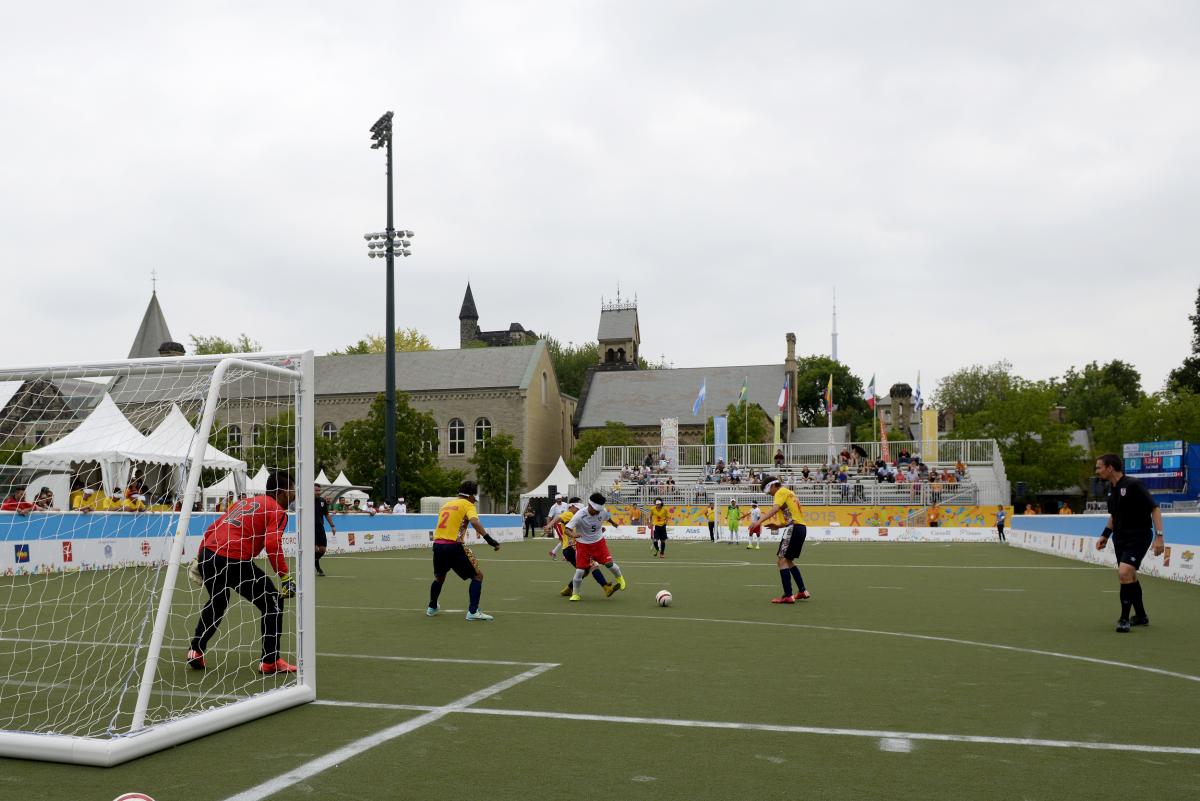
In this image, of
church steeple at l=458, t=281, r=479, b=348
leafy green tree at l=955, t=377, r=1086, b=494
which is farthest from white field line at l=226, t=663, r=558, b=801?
church steeple at l=458, t=281, r=479, b=348

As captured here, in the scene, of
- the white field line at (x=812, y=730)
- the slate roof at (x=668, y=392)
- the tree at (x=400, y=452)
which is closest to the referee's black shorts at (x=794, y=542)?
the white field line at (x=812, y=730)

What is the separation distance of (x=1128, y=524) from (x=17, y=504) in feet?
62.7

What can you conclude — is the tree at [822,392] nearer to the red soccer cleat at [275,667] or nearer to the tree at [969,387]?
the tree at [969,387]

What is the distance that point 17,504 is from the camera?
64.8 ft

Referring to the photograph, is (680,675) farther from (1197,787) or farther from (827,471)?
(827,471)

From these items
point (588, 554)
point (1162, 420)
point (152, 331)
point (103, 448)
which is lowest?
point (588, 554)

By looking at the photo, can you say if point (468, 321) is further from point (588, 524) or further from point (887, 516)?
point (588, 524)

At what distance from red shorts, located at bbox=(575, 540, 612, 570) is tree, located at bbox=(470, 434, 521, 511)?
5786 cm

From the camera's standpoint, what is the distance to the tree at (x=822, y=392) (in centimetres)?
10581

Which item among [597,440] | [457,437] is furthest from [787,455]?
[457,437]

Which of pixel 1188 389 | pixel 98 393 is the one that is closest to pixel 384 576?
pixel 98 393

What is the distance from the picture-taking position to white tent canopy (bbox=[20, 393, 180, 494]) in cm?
1424

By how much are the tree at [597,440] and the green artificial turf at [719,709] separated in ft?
208

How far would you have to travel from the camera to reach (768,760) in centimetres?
580
